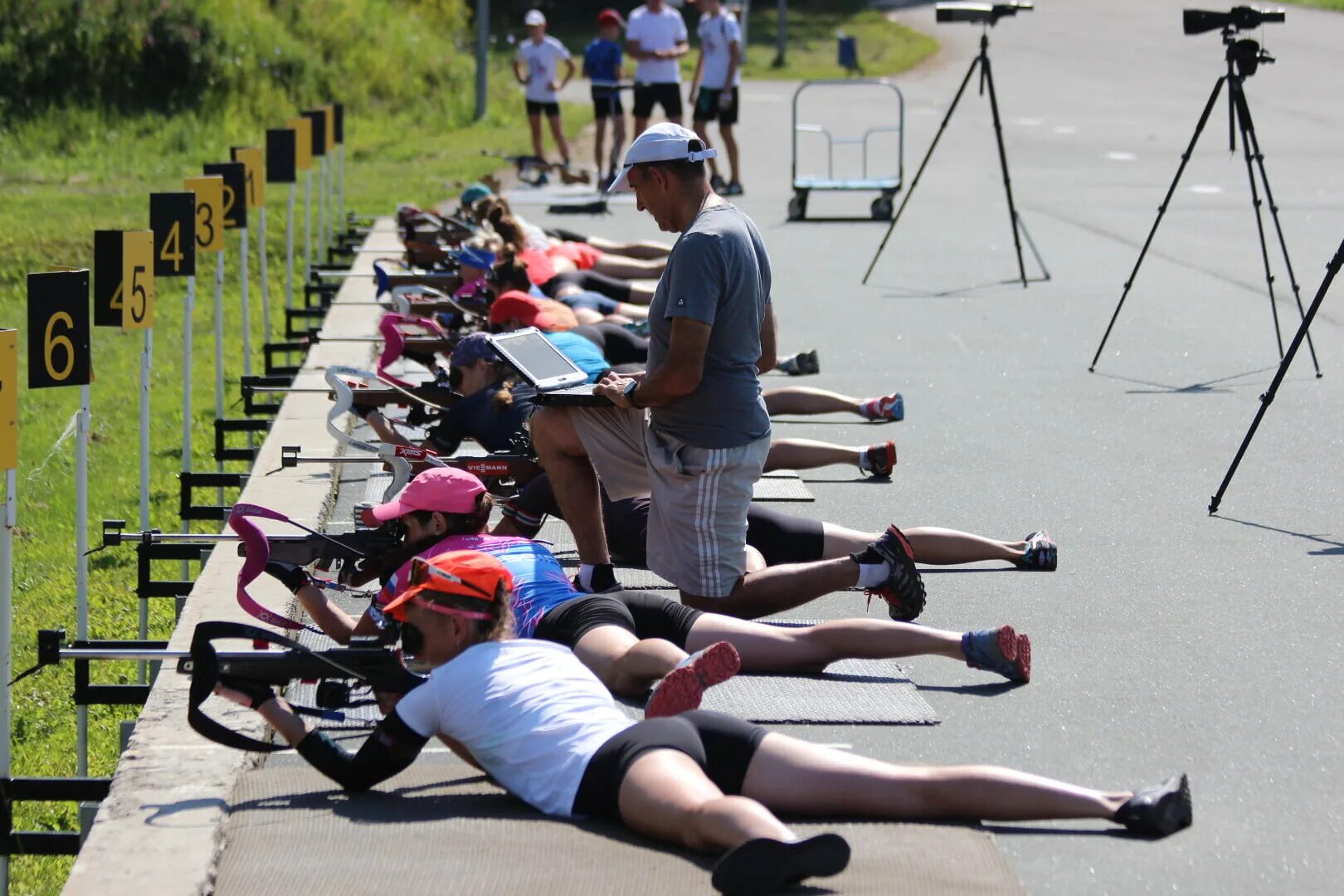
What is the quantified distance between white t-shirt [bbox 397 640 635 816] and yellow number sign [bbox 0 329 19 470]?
62.2 inches

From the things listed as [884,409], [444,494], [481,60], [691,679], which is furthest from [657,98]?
[691,679]

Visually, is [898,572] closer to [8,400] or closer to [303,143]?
[8,400]

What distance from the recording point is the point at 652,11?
21797 mm

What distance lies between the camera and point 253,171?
11.6m

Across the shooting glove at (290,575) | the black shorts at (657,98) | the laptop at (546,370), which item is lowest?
the shooting glove at (290,575)

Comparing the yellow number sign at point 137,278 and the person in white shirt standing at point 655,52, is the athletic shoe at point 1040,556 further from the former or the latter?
the person in white shirt standing at point 655,52

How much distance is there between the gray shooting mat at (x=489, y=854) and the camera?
4594 mm

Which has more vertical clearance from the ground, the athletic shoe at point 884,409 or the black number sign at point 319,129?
the black number sign at point 319,129

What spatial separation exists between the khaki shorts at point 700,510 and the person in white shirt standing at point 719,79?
47.1ft

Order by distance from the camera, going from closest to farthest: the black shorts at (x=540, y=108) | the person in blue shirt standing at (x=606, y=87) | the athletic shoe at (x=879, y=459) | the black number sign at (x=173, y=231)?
the black number sign at (x=173, y=231) < the athletic shoe at (x=879, y=459) < the person in blue shirt standing at (x=606, y=87) < the black shorts at (x=540, y=108)

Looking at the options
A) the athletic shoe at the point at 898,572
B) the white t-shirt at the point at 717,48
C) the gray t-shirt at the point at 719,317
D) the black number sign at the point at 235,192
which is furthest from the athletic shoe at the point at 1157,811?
the white t-shirt at the point at 717,48

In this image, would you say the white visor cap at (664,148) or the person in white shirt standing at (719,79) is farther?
the person in white shirt standing at (719,79)

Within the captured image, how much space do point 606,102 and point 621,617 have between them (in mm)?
17121

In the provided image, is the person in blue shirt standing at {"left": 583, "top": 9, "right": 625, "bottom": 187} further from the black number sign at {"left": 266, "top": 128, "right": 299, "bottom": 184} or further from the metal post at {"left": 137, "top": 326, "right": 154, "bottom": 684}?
the metal post at {"left": 137, "top": 326, "right": 154, "bottom": 684}
